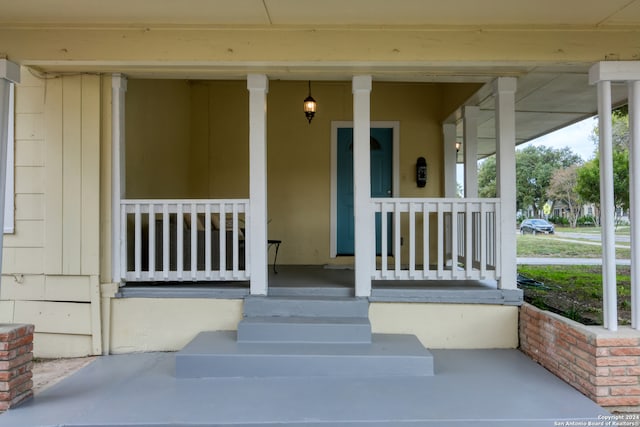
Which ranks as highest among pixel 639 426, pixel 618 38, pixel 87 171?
pixel 618 38

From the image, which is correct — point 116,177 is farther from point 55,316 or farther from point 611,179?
point 611,179

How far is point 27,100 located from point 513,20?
161 inches

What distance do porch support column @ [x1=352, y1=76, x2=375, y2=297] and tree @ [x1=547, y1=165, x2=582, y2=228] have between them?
2302cm

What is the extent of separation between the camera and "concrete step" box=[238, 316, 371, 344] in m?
3.38

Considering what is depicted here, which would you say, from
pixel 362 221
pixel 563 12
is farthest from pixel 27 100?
pixel 563 12

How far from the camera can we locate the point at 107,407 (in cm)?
262

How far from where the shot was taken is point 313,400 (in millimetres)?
2688

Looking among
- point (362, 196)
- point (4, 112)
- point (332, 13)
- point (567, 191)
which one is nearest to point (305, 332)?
point (362, 196)

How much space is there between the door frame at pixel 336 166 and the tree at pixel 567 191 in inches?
829

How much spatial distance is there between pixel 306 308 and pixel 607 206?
2432 mm

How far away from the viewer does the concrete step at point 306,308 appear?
3637mm

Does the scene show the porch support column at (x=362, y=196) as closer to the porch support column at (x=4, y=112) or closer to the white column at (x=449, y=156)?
the white column at (x=449, y=156)

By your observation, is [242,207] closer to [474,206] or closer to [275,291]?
[275,291]

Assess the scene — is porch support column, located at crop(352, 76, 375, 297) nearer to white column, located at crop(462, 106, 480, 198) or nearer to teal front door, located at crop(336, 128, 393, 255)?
white column, located at crop(462, 106, 480, 198)
